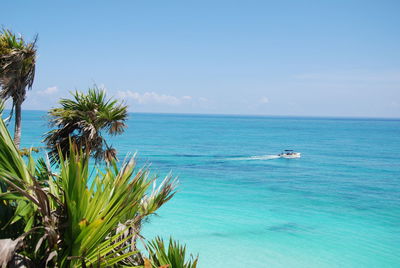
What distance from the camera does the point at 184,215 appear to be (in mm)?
20516

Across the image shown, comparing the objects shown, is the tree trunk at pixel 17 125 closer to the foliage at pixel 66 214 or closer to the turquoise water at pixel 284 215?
the turquoise water at pixel 284 215

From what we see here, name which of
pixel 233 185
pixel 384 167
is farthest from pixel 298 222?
pixel 384 167

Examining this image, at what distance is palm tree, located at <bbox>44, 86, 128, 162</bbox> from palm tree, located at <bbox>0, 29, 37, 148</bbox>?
905 mm

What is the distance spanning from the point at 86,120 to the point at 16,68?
2.45 meters

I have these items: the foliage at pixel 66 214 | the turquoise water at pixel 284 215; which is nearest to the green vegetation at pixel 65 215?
the foliage at pixel 66 214

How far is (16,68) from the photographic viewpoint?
9.13 m

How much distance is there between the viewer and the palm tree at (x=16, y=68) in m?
8.79

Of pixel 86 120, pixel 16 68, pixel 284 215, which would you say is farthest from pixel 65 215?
pixel 284 215

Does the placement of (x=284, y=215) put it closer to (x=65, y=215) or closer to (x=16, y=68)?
(x=16, y=68)

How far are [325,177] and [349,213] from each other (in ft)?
39.6

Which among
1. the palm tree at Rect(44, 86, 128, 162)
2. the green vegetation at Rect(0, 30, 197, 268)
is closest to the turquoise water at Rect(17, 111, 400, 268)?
the palm tree at Rect(44, 86, 128, 162)

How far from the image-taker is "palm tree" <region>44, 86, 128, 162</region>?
852cm

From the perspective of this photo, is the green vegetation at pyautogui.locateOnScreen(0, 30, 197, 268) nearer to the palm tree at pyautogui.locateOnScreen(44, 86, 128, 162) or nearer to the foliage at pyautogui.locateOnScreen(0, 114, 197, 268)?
the foliage at pyautogui.locateOnScreen(0, 114, 197, 268)

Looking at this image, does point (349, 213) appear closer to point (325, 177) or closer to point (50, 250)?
point (325, 177)
